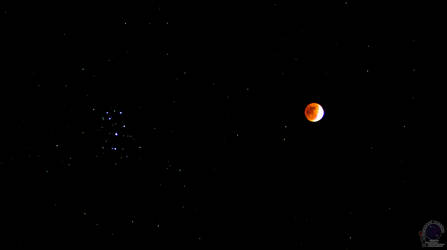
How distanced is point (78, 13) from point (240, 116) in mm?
1507

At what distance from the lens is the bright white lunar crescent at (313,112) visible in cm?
Result: 368

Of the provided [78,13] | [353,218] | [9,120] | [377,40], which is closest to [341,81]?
[377,40]

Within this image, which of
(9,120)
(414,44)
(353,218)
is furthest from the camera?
(353,218)

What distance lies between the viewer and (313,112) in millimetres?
3668

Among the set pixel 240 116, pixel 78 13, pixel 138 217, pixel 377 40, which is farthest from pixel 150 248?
pixel 377 40

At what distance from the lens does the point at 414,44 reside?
3484 millimetres

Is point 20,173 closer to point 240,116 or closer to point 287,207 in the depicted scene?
point 240,116

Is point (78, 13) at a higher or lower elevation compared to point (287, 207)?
higher

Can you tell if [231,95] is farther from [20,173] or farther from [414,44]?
[20,173]

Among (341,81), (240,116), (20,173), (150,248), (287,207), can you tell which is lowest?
(150,248)

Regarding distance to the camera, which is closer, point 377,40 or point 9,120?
point 9,120

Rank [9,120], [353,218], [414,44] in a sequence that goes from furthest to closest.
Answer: [353,218] → [414,44] → [9,120]

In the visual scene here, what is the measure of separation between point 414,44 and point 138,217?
2598 millimetres

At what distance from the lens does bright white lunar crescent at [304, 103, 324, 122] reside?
368 cm
